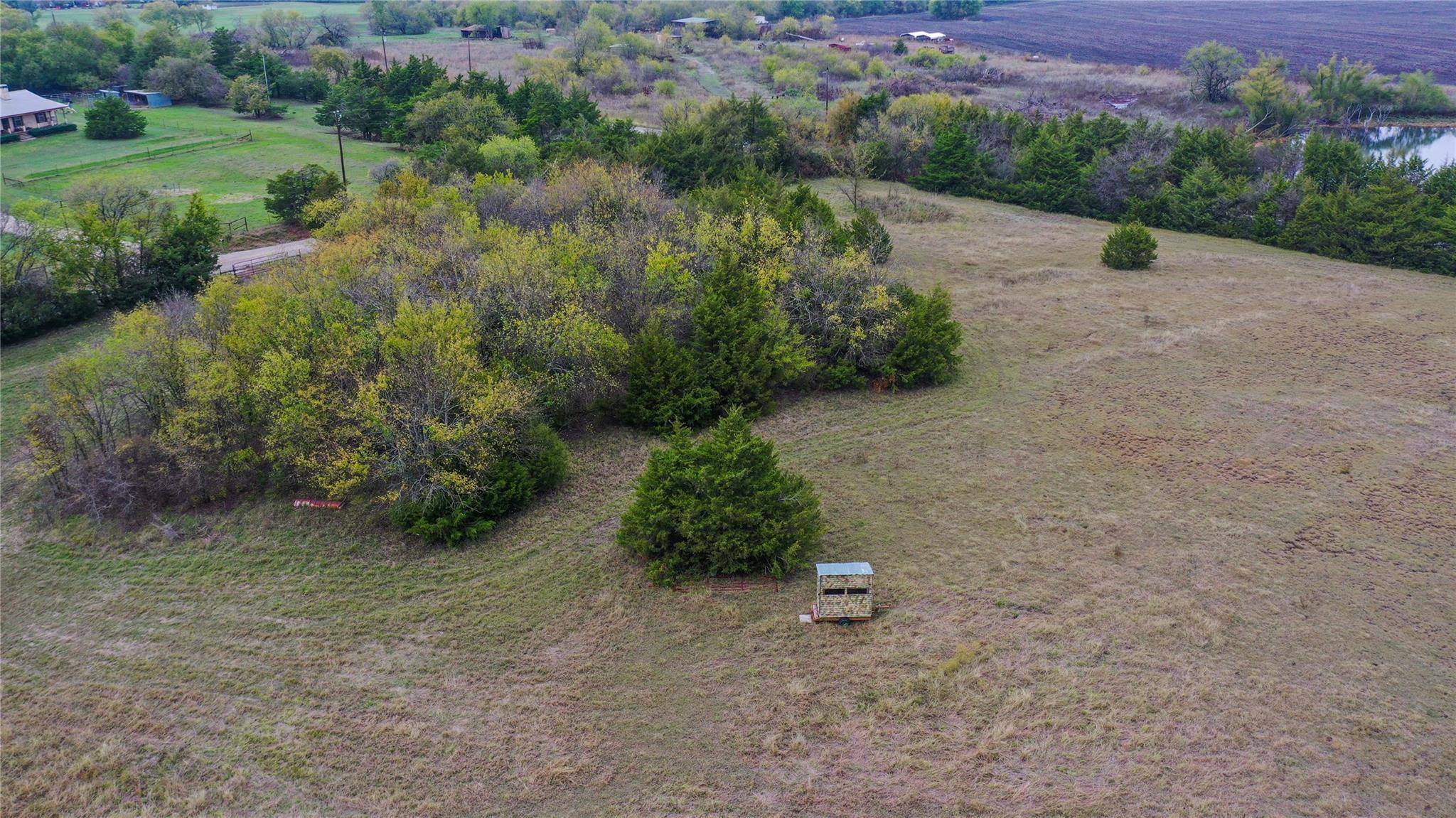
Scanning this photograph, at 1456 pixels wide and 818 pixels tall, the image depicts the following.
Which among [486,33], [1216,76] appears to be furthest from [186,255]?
[486,33]

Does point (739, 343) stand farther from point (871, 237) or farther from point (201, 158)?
point (201, 158)

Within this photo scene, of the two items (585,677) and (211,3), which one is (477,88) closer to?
(585,677)

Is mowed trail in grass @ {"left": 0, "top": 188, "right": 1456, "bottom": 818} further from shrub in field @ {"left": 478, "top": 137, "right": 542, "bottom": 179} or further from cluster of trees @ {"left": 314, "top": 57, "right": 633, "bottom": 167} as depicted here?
cluster of trees @ {"left": 314, "top": 57, "right": 633, "bottom": 167}

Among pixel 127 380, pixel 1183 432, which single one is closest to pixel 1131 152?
pixel 1183 432

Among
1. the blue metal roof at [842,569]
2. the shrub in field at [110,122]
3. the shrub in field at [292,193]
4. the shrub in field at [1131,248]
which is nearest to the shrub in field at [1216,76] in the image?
the shrub in field at [1131,248]

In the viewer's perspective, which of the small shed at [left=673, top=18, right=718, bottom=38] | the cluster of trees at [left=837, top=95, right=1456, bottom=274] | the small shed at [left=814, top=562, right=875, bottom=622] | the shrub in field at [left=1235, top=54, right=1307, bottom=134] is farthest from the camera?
the small shed at [left=673, top=18, right=718, bottom=38]

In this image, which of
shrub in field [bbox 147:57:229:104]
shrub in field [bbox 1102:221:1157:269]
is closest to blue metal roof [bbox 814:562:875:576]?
shrub in field [bbox 1102:221:1157:269]
